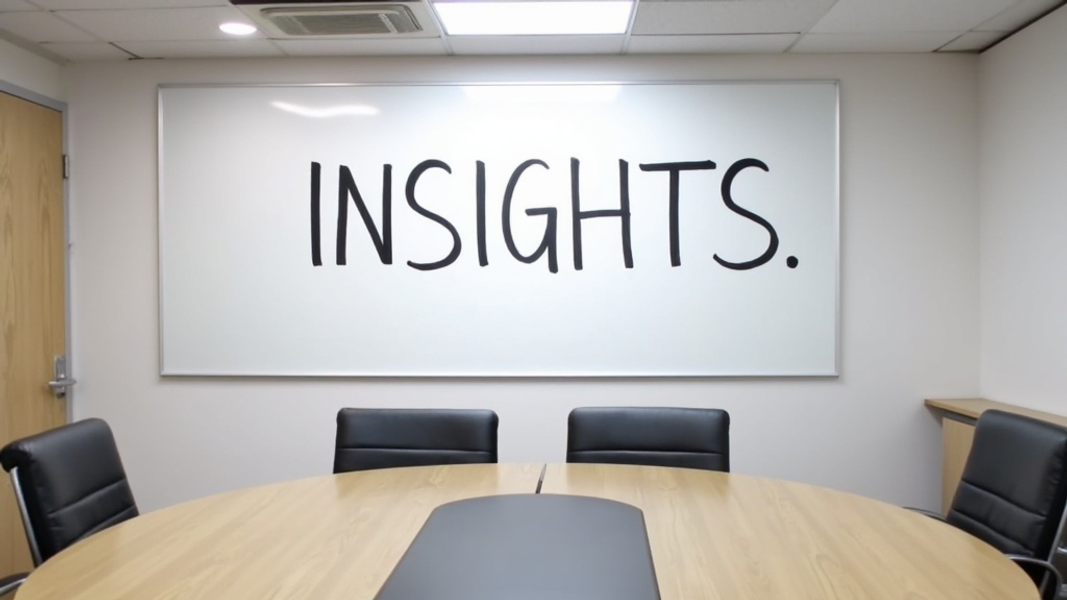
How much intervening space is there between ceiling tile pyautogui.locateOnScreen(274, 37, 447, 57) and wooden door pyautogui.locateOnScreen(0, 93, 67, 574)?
1.30 m

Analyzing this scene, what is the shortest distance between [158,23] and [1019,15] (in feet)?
12.7

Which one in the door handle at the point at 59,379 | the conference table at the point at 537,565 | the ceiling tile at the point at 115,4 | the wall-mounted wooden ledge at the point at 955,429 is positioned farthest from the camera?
the door handle at the point at 59,379

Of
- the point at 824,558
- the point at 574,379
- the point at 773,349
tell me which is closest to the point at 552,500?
the point at 824,558

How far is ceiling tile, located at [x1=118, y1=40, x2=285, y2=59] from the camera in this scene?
3.48 metres

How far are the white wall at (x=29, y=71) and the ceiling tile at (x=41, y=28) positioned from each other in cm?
12

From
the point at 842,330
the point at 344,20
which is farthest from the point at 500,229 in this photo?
the point at 842,330

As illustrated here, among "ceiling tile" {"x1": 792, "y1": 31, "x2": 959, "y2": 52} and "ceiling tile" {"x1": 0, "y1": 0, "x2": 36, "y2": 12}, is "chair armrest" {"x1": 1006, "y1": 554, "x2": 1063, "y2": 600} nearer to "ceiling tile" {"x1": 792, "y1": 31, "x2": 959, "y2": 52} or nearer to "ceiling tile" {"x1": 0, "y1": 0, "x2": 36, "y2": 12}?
"ceiling tile" {"x1": 792, "y1": 31, "x2": 959, "y2": 52}

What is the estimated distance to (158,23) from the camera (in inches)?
126

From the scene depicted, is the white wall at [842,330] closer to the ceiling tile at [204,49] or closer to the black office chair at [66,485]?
the ceiling tile at [204,49]

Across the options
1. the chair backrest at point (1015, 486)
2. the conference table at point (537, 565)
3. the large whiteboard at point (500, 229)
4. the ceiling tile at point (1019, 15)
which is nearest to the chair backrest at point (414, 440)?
the conference table at point (537, 565)

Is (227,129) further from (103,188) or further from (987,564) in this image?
(987,564)

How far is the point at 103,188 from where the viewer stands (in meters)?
3.75

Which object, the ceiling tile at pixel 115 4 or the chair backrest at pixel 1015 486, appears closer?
the chair backrest at pixel 1015 486

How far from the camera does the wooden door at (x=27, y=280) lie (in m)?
3.30
